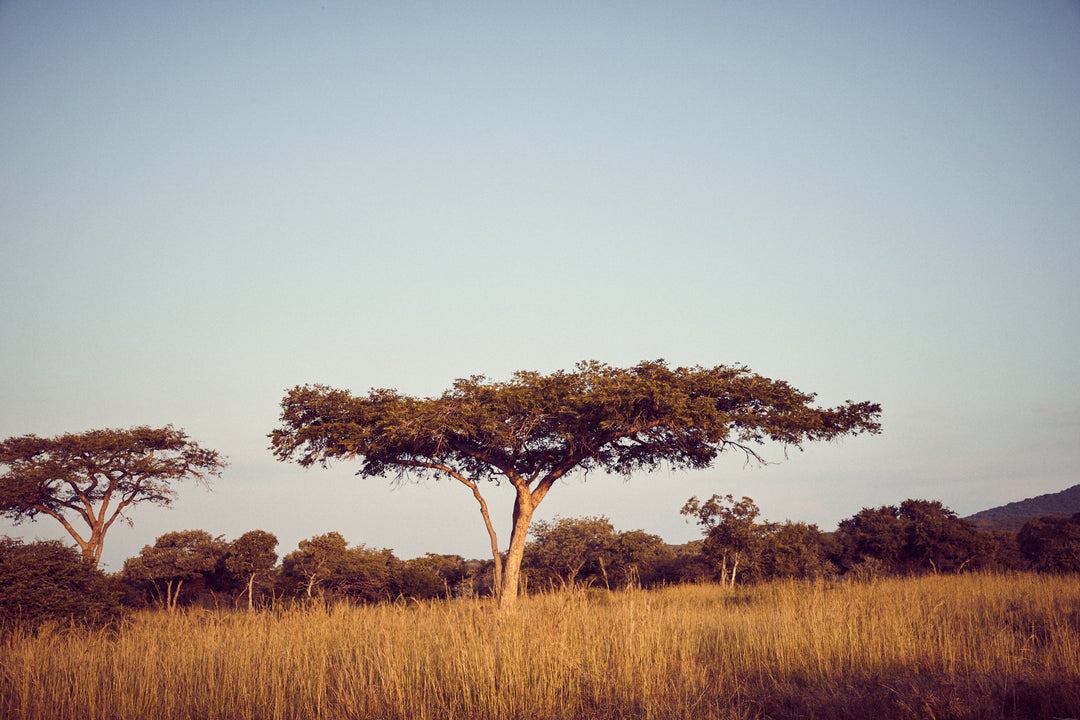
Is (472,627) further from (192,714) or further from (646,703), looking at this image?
(192,714)

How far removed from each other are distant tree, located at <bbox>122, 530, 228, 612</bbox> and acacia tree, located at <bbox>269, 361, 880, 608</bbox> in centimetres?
1372

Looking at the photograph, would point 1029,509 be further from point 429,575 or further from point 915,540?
point 429,575

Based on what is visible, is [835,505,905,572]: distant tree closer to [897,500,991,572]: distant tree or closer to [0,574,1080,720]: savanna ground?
[897,500,991,572]: distant tree

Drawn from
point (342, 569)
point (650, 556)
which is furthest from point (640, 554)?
point (342, 569)

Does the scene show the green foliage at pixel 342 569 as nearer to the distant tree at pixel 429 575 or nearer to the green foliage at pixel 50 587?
the distant tree at pixel 429 575

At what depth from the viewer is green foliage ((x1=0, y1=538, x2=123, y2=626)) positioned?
458 inches

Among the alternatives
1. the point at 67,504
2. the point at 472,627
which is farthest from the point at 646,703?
the point at 67,504

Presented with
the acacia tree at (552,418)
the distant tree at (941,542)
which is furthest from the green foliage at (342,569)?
the distant tree at (941,542)

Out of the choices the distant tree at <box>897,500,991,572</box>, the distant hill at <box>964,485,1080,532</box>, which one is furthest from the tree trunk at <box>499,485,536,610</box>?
the distant hill at <box>964,485,1080,532</box>

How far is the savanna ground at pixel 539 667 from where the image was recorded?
17.7 feet

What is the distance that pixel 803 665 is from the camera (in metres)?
6.90

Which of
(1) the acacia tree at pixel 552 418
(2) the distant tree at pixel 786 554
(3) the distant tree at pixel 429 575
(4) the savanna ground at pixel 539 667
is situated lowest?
(3) the distant tree at pixel 429 575

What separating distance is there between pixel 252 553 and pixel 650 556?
19.1 metres

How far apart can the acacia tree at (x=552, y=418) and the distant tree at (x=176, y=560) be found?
540 inches
